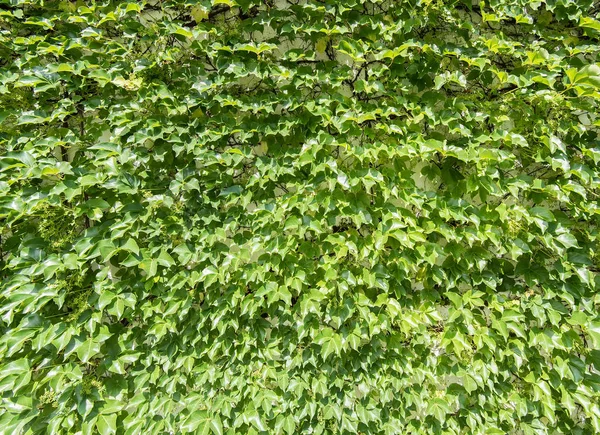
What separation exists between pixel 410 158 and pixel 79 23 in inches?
73.1

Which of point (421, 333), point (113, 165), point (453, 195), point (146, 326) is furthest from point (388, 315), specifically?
point (113, 165)

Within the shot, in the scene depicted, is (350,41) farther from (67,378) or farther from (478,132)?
(67,378)

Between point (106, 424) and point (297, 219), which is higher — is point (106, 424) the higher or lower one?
the lower one

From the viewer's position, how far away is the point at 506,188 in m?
1.59

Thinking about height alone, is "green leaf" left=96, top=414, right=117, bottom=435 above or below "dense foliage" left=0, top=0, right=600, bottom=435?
below

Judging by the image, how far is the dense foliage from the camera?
158 centimetres

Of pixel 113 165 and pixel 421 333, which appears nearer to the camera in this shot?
pixel 113 165

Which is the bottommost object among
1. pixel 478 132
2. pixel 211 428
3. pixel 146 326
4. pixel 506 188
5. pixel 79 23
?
pixel 211 428

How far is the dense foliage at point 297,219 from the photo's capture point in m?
1.58

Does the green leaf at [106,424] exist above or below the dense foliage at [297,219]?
below

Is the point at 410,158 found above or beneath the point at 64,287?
above

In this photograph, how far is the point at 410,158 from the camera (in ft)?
5.46

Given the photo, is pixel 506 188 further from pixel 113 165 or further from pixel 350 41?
pixel 113 165

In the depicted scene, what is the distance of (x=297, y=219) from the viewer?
161 cm
